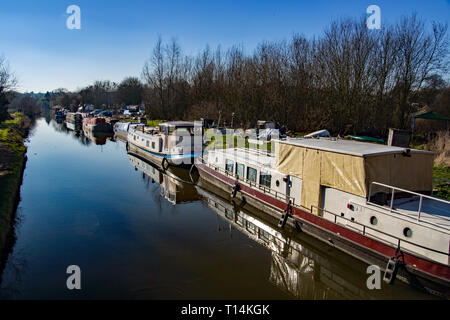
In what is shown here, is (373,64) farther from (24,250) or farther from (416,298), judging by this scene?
(24,250)

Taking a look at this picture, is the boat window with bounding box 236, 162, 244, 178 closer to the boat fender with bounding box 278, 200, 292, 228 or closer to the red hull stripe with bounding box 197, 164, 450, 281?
the red hull stripe with bounding box 197, 164, 450, 281

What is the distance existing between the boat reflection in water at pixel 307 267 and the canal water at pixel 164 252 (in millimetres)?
40

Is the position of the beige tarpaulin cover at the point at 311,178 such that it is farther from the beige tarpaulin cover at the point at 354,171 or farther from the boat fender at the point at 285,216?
the boat fender at the point at 285,216

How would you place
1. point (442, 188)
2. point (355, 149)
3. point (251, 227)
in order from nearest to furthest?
point (355, 149) → point (251, 227) → point (442, 188)

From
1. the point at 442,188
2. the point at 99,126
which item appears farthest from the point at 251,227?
the point at 99,126

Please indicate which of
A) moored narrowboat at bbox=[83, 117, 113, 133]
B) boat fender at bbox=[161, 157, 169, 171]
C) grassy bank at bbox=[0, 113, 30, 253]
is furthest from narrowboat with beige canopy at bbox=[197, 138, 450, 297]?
moored narrowboat at bbox=[83, 117, 113, 133]

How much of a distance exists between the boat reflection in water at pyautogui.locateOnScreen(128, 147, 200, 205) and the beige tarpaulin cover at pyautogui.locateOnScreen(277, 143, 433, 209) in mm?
8793

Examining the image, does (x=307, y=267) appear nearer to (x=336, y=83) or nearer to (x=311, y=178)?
(x=311, y=178)

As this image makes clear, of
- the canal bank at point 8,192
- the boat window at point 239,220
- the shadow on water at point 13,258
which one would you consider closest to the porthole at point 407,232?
the boat window at point 239,220

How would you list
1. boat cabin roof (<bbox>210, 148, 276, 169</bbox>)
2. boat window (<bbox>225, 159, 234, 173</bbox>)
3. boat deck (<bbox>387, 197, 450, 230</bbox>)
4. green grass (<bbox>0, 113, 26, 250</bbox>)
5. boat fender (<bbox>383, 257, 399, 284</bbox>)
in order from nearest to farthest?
boat fender (<bbox>383, 257, 399, 284</bbox>)
boat deck (<bbox>387, 197, 450, 230</bbox>)
green grass (<bbox>0, 113, 26, 250</bbox>)
boat cabin roof (<bbox>210, 148, 276, 169</bbox>)
boat window (<bbox>225, 159, 234, 173</bbox>)

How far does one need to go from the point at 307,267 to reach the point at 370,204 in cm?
370

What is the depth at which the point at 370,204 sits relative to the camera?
1162 cm

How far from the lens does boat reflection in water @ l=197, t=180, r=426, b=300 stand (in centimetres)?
1068
